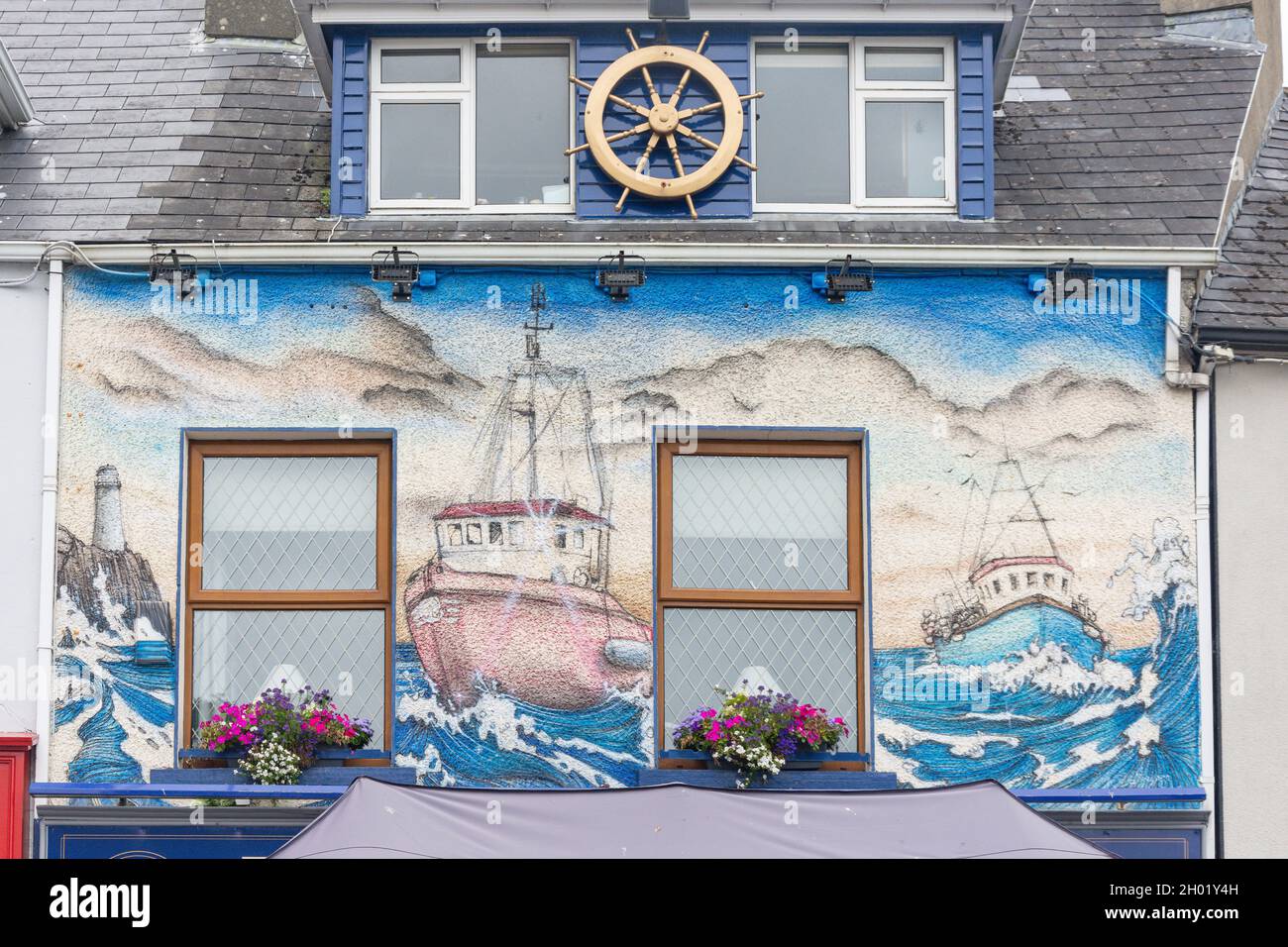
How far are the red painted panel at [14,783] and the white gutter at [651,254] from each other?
3.14 meters

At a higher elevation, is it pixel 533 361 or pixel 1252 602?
pixel 533 361

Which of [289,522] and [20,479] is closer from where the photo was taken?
[20,479]

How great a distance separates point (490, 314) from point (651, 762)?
309 cm

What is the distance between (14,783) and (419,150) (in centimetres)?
494

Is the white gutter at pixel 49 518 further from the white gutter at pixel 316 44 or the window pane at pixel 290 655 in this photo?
the white gutter at pixel 316 44

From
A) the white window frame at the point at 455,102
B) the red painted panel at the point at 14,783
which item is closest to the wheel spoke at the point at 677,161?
the white window frame at the point at 455,102

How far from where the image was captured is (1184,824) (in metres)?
11.8

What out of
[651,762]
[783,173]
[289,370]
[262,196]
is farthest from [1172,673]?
[262,196]

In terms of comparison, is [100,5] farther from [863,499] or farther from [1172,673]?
[1172,673]

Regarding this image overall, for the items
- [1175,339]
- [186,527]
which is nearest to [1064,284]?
[1175,339]

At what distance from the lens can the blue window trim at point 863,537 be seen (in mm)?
12102

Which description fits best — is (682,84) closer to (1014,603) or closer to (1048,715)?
(1014,603)

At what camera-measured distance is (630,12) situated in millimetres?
13000

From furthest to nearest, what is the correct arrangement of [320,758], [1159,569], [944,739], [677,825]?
[1159,569]
[944,739]
[320,758]
[677,825]
